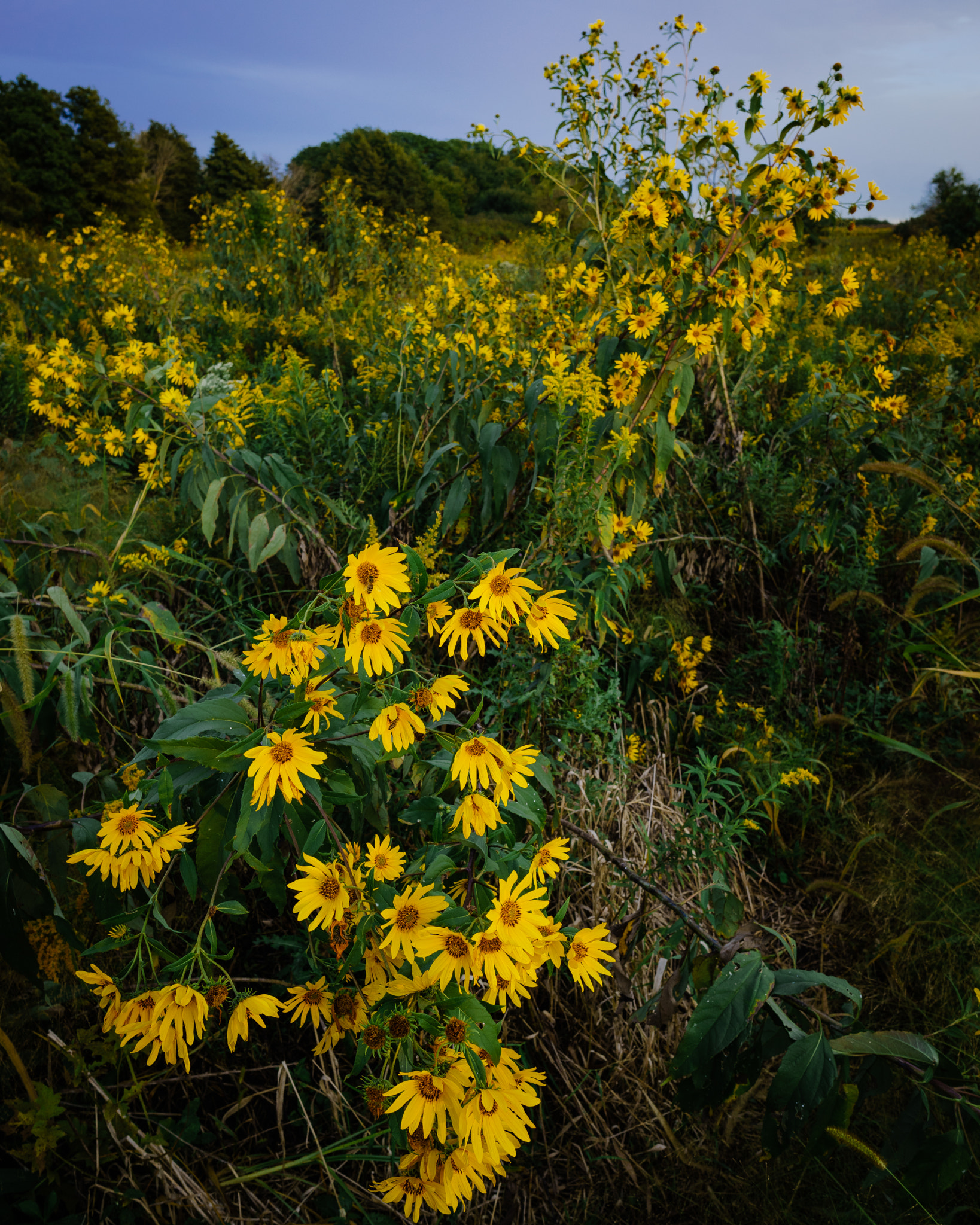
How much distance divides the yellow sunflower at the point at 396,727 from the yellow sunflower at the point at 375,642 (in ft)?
0.16

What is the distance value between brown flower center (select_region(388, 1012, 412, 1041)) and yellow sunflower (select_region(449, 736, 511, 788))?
0.87ft

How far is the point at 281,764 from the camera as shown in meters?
0.77

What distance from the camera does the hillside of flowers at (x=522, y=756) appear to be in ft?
2.73

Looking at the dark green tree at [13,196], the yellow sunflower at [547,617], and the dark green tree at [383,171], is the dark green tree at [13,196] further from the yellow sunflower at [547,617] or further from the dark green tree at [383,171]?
the yellow sunflower at [547,617]

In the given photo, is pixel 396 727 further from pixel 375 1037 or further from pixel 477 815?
pixel 375 1037

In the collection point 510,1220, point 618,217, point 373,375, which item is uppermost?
point 618,217

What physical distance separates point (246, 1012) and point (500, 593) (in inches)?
23.3

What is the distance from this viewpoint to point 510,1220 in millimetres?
1183

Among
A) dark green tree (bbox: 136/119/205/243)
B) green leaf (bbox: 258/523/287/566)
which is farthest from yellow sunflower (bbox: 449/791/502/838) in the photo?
dark green tree (bbox: 136/119/205/243)

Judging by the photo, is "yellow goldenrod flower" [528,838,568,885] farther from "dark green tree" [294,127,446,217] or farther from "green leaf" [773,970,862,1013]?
"dark green tree" [294,127,446,217]

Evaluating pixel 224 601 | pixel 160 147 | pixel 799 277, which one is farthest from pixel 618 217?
pixel 160 147

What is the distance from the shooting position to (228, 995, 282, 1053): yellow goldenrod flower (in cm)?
81

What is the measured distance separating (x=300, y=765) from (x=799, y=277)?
6.85 meters

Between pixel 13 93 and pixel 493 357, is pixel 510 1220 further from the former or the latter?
pixel 13 93
